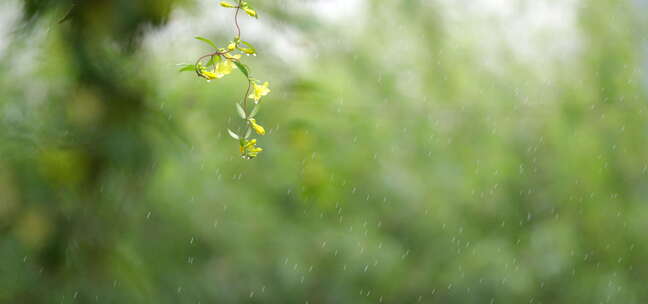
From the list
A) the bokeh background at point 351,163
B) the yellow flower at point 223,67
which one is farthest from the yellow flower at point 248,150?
the bokeh background at point 351,163

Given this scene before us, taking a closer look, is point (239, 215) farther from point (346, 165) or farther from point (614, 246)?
point (614, 246)

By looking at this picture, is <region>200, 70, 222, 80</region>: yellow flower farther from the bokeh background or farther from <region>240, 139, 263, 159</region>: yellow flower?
the bokeh background

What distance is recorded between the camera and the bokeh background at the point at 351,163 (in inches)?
60.1

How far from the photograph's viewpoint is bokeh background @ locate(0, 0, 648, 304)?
1.53 metres

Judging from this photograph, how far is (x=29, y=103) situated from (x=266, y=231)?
1631 millimetres

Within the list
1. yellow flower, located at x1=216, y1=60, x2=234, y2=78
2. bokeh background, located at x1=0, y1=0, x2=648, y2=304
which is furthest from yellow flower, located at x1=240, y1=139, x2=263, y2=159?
bokeh background, located at x1=0, y1=0, x2=648, y2=304

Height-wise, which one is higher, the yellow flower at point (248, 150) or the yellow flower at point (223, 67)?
the yellow flower at point (223, 67)

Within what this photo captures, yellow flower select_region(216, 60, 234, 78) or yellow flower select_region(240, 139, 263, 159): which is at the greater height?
yellow flower select_region(216, 60, 234, 78)

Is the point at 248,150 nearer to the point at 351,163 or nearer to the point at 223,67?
the point at 223,67

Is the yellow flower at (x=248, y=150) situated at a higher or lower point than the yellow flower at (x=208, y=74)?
lower

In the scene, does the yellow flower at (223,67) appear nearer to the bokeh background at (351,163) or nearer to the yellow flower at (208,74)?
the yellow flower at (208,74)

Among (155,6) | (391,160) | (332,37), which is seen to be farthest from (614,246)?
(155,6)

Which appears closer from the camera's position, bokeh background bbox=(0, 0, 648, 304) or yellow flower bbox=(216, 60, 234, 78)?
yellow flower bbox=(216, 60, 234, 78)

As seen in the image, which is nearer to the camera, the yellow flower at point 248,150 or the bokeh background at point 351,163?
the yellow flower at point 248,150
